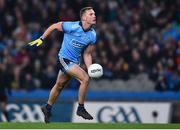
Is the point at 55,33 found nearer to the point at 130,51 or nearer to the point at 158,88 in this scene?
the point at 130,51

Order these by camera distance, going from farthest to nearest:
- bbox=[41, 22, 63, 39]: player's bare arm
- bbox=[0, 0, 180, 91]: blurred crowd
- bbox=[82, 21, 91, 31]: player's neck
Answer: bbox=[0, 0, 180, 91]: blurred crowd, bbox=[82, 21, 91, 31]: player's neck, bbox=[41, 22, 63, 39]: player's bare arm

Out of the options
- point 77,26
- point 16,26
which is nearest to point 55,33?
point 16,26

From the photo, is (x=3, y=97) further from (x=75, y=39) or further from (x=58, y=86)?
(x=75, y=39)

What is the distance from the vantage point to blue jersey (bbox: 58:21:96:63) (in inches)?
554

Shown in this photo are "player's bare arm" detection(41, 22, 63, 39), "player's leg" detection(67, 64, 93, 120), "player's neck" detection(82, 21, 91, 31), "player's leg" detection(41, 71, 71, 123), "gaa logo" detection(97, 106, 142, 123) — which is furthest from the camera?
"gaa logo" detection(97, 106, 142, 123)

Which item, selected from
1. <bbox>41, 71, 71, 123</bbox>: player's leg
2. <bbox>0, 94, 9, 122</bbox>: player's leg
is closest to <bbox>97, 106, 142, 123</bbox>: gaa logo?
<bbox>0, 94, 9, 122</bbox>: player's leg

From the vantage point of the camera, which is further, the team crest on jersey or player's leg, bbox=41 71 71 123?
player's leg, bbox=41 71 71 123

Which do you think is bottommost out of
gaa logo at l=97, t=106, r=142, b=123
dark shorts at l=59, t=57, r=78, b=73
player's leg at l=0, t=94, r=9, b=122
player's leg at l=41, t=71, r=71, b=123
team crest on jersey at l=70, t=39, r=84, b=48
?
gaa logo at l=97, t=106, r=142, b=123

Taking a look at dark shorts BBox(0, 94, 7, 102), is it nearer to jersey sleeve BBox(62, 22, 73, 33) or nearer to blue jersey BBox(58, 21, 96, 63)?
blue jersey BBox(58, 21, 96, 63)

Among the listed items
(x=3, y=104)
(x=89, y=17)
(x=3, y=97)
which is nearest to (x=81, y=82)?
(x=89, y=17)

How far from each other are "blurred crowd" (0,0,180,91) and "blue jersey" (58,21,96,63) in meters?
5.23

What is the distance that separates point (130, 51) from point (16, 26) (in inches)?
126

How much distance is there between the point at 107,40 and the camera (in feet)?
71.7

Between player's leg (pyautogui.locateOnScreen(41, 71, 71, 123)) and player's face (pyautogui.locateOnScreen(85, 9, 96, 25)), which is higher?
player's face (pyautogui.locateOnScreen(85, 9, 96, 25))
